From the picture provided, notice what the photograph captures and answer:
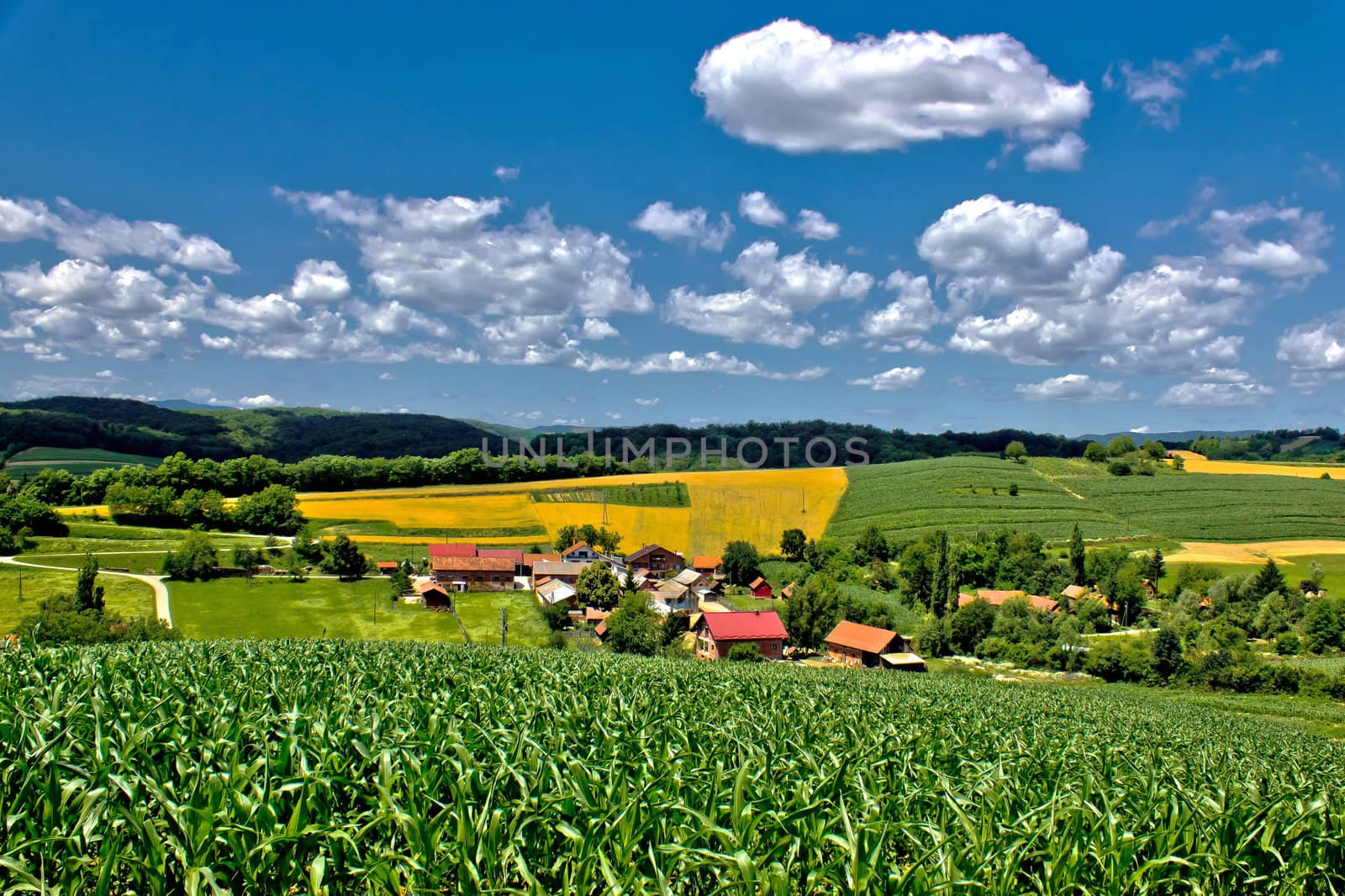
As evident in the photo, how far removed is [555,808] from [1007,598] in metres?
64.9

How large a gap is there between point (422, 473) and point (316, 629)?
51.2 metres

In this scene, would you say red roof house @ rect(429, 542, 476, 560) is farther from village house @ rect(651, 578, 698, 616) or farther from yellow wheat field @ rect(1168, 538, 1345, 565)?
yellow wheat field @ rect(1168, 538, 1345, 565)

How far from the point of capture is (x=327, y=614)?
156ft

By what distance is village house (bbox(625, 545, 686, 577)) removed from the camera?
244ft

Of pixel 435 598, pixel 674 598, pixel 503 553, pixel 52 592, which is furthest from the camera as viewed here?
pixel 503 553

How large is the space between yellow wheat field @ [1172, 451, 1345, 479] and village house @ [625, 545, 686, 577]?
81.0 metres

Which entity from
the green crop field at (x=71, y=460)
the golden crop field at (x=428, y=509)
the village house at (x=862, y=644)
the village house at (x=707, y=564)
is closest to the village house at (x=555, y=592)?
the golden crop field at (x=428, y=509)

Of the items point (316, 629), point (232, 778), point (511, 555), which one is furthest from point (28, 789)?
point (511, 555)

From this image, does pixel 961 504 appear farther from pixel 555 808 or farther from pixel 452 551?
pixel 555 808

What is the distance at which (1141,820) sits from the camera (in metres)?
5.30

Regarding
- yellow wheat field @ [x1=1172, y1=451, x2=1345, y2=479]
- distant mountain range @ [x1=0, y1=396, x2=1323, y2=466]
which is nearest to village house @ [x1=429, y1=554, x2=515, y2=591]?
distant mountain range @ [x1=0, y1=396, x2=1323, y2=466]

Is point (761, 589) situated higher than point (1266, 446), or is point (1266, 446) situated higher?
point (1266, 446)

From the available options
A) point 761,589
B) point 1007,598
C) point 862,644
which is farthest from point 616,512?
point 1007,598

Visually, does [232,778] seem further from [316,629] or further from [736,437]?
[736,437]
